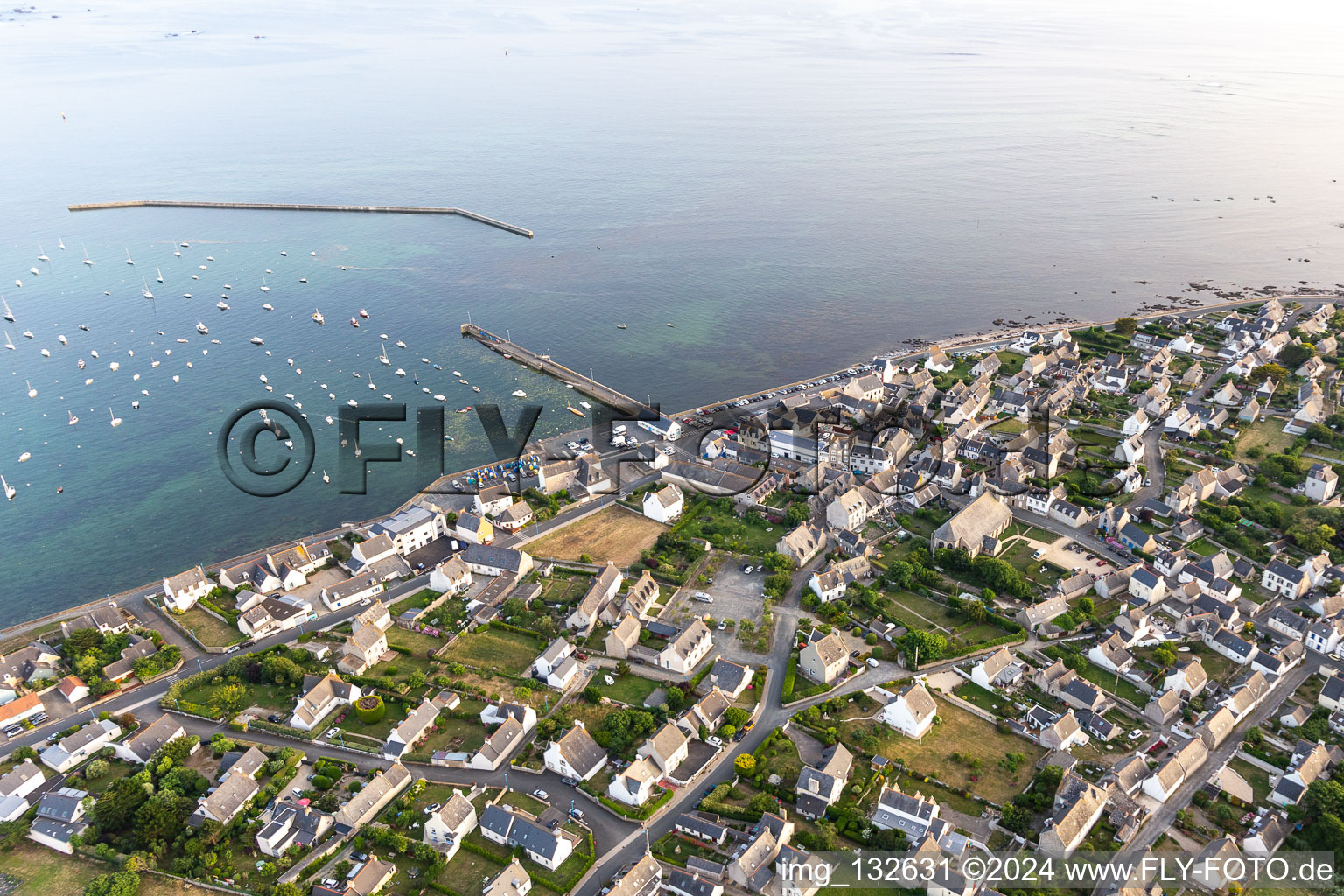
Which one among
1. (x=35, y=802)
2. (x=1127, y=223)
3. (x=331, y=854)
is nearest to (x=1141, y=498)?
(x=331, y=854)

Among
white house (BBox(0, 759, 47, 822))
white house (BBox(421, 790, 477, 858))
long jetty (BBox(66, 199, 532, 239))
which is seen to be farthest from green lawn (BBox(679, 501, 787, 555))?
long jetty (BBox(66, 199, 532, 239))

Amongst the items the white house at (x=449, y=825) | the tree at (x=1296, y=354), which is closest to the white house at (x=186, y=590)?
the white house at (x=449, y=825)

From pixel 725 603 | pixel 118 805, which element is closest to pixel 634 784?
pixel 725 603

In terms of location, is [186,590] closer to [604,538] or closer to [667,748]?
[604,538]

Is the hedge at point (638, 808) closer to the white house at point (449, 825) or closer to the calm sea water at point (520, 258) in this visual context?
the white house at point (449, 825)

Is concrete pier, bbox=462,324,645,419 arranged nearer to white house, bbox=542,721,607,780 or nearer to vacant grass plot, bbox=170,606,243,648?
vacant grass plot, bbox=170,606,243,648

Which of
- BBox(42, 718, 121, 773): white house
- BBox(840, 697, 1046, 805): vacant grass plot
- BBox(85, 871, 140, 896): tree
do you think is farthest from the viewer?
BBox(42, 718, 121, 773): white house
